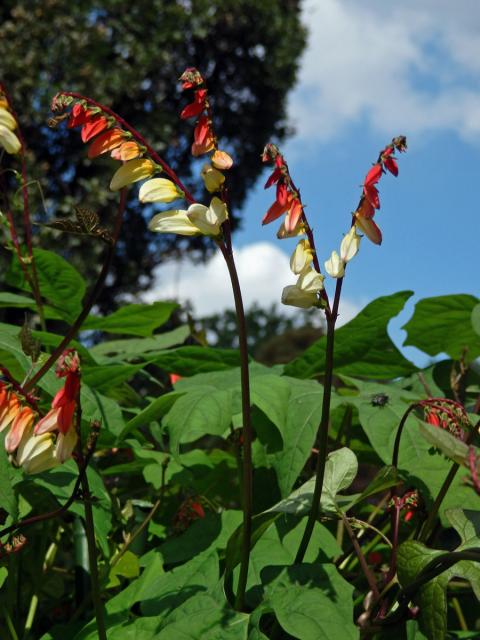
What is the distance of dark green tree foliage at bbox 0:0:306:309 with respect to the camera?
1452cm

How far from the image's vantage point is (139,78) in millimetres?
16156

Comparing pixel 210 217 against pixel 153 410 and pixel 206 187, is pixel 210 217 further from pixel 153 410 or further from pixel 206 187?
pixel 153 410

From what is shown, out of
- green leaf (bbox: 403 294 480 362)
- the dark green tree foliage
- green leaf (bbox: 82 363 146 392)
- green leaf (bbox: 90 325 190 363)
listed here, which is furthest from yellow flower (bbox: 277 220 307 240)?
the dark green tree foliage

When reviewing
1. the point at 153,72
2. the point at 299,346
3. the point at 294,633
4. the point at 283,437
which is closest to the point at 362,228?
the point at 283,437

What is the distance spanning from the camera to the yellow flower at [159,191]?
917mm

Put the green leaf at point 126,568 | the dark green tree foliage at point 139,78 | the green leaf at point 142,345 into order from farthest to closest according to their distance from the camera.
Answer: the dark green tree foliage at point 139,78 → the green leaf at point 142,345 → the green leaf at point 126,568

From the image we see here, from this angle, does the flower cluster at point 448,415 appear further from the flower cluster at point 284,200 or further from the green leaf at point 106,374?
the green leaf at point 106,374

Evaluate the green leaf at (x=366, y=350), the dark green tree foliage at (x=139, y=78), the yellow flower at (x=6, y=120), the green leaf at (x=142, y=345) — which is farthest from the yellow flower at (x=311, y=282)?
the dark green tree foliage at (x=139, y=78)

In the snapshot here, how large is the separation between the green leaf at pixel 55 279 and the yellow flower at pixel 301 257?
86 cm

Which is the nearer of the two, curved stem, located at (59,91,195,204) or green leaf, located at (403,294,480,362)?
curved stem, located at (59,91,195,204)

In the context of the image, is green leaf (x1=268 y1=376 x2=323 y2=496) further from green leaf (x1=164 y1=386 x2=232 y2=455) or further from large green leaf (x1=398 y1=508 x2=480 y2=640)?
large green leaf (x1=398 y1=508 x2=480 y2=640)

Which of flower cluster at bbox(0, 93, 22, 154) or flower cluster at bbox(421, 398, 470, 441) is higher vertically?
flower cluster at bbox(0, 93, 22, 154)

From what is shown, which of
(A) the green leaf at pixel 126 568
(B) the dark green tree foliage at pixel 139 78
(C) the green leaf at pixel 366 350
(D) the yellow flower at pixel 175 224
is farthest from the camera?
(B) the dark green tree foliage at pixel 139 78

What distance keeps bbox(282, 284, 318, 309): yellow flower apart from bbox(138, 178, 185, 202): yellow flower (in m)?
0.17
